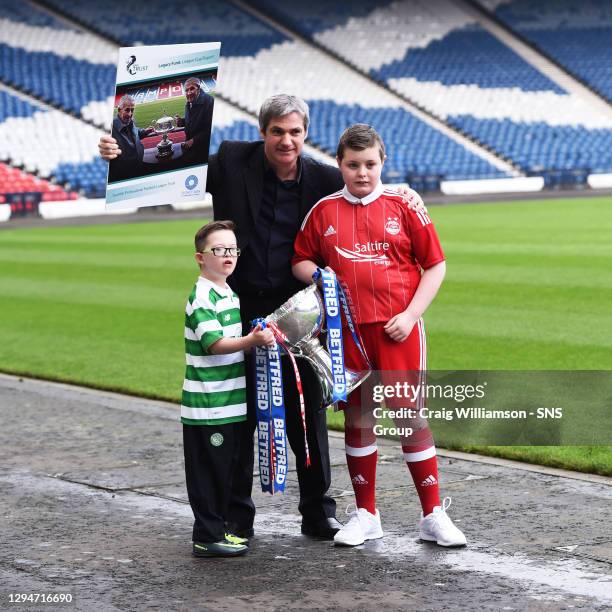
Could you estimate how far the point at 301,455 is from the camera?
217 inches

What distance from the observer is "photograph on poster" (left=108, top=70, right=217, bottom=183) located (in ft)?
16.9

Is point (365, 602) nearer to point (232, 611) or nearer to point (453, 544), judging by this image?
point (232, 611)

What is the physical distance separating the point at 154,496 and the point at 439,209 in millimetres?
25570

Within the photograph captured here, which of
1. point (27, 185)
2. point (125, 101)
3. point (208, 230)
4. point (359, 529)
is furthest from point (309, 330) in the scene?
point (27, 185)

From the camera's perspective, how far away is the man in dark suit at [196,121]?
5.15m

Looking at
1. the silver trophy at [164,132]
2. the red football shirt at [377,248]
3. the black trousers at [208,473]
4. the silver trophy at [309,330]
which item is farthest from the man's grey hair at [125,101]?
the black trousers at [208,473]

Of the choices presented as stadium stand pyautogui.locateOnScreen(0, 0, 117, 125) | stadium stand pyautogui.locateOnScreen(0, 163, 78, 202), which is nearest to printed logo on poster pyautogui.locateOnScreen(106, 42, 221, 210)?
stadium stand pyautogui.locateOnScreen(0, 163, 78, 202)

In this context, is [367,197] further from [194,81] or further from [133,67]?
[133,67]

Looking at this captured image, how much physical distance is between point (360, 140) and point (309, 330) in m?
0.80

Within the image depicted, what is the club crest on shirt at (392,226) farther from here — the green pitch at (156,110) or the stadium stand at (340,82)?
the stadium stand at (340,82)

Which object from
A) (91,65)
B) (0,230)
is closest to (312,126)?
(91,65)

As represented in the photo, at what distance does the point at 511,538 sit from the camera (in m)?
5.26

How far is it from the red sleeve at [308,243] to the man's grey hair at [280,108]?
411 millimetres

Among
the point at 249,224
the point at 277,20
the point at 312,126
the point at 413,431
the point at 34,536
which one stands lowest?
the point at 34,536
